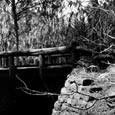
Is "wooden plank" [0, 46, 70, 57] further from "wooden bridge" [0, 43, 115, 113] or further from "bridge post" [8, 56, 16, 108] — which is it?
"bridge post" [8, 56, 16, 108]

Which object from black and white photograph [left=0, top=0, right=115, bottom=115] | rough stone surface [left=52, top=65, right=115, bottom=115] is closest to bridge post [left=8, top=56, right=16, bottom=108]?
black and white photograph [left=0, top=0, right=115, bottom=115]

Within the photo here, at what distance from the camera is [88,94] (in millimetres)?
5164

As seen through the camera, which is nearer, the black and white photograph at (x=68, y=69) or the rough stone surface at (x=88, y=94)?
the rough stone surface at (x=88, y=94)

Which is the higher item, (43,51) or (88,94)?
(43,51)

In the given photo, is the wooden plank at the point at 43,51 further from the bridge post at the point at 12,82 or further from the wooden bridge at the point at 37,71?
the bridge post at the point at 12,82

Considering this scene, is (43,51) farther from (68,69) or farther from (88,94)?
(88,94)

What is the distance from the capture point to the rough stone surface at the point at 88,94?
4.82m

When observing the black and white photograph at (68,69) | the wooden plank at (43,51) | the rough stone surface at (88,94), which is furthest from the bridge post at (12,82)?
the rough stone surface at (88,94)

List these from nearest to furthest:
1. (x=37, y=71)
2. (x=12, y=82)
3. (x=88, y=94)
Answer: (x=88, y=94), (x=37, y=71), (x=12, y=82)

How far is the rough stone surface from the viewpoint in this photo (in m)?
4.82

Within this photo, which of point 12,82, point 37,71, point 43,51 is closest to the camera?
point 43,51

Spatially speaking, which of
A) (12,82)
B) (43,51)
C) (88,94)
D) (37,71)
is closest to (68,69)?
(43,51)

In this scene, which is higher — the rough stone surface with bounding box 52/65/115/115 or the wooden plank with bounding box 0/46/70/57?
the wooden plank with bounding box 0/46/70/57

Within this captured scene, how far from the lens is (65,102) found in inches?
219
